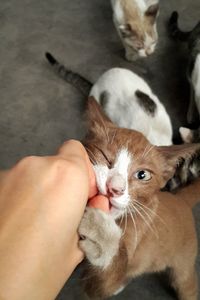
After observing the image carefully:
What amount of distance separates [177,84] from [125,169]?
1496 millimetres

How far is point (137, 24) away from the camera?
248 centimetres

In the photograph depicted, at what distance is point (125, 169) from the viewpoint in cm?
115

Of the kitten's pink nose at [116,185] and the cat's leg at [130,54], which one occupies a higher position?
the kitten's pink nose at [116,185]

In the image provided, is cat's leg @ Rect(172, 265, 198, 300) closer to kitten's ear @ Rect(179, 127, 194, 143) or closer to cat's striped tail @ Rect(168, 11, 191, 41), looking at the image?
kitten's ear @ Rect(179, 127, 194, 143)

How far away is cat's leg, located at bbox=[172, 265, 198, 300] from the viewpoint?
1670mm

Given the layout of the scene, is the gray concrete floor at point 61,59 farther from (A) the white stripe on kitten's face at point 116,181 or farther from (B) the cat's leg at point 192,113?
(A) the white stripe on kitten's face at point 116,181

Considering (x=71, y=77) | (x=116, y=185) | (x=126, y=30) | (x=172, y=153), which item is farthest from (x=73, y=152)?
(x=126, y=30)

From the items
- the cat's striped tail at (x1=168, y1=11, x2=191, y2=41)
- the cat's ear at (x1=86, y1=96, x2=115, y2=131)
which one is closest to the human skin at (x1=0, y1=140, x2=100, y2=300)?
the cat's ear at (x1=86, y1=96, x2=115, y2=131)

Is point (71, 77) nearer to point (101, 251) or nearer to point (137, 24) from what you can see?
point (137, 24)

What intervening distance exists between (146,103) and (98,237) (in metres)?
1.12

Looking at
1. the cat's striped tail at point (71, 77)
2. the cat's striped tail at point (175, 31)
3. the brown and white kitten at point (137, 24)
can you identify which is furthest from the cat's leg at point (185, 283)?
the cat's striped tail at point (175, 31)

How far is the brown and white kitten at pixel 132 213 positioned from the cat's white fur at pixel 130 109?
0.46 m

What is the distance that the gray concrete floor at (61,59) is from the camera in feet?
7.65

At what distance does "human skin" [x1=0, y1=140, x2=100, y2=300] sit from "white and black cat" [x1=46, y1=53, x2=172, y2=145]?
1123 mm
